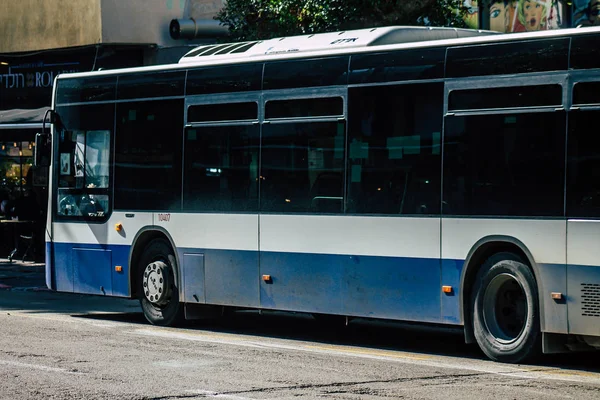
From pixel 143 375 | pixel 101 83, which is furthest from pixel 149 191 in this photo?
pixel 143 375

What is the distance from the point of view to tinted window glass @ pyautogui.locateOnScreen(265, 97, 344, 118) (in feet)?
40.6

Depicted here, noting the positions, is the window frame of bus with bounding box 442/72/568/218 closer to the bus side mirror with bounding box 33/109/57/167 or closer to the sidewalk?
the bus side mirror with bounding box 33/109/57/167

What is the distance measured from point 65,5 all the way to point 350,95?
16661mm

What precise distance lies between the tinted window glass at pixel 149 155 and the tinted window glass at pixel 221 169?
0.23 meters

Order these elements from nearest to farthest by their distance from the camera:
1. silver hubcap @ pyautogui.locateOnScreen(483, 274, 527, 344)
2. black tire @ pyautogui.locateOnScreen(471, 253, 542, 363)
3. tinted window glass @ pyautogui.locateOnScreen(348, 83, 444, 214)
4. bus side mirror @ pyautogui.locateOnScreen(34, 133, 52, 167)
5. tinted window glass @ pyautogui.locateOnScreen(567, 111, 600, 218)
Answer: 1. tinted window glass @ pyautogui.locateOnScreen(567, 111, 600, 218)
2. black tire @ pyautogui.locateOnScreen(471, 253, 542, 363)
3. silver hubcap @ pyautogui.locateOnScreen(483, 274, 527, 344)
4. tinted window glass @ pyautogui.locateOnScreen(348, 83, 444, 214)
5. bus side mirror @ pyautogui.locateOnScreen(34, 133, 52, 167)

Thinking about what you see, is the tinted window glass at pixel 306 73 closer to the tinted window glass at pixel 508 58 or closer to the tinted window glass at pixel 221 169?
the tinted window glass at pixel 221 169

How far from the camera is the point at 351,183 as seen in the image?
1211 centimetres

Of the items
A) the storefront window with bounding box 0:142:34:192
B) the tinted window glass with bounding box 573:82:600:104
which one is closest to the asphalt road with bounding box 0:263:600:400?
the tinted window glass with bounding box 573:82:600:104

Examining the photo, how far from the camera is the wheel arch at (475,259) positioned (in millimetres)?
10844

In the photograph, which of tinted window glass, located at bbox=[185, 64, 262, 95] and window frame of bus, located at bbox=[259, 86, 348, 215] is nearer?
window frame of bus, located at bbox=[259, 86, 348, 215]

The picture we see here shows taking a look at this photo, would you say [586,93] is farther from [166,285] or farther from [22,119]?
[22,119]

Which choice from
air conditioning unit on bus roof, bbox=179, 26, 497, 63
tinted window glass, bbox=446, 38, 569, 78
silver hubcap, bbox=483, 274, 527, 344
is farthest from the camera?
air conditioning unit on bus roof, bbox=179, 26, 497, 63

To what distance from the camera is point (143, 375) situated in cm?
995

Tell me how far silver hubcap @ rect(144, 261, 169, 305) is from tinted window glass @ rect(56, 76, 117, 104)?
2.24m
